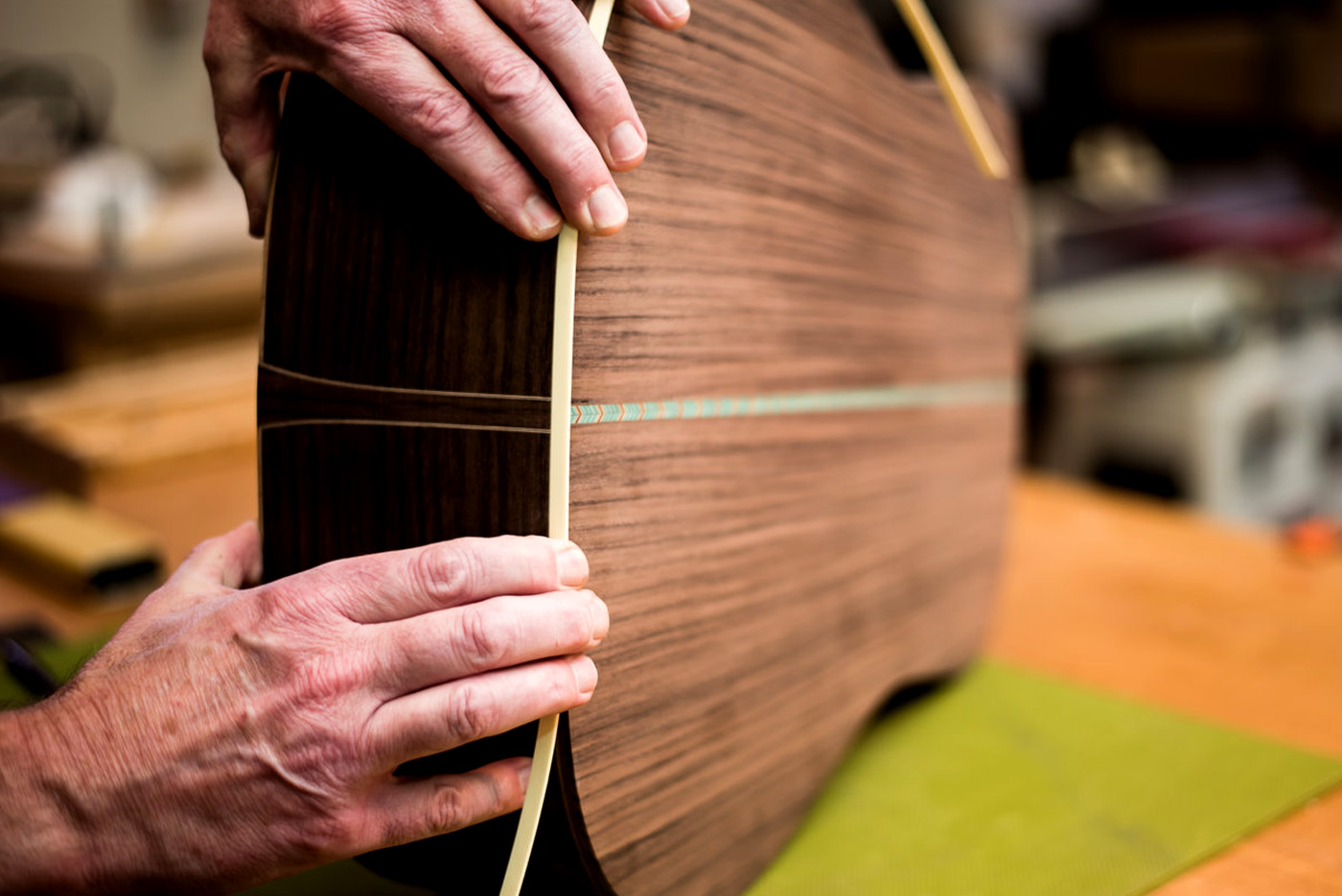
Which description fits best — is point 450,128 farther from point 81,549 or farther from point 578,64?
point 81,549

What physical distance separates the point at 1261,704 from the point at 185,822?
63 cm

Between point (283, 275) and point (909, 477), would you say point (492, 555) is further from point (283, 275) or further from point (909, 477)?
point (909, 477)

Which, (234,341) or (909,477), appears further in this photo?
(234,341)

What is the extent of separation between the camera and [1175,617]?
2.80 ft

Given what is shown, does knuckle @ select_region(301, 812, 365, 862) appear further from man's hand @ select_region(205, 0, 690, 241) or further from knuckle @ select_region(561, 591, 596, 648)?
man's hand @ select_region(205, 0, 690, 241)

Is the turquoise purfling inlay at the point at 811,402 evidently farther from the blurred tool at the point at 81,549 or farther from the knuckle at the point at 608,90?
the blurred tool at the point at 81,549

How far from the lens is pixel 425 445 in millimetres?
417

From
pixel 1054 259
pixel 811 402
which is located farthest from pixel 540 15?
pixel 1054 259

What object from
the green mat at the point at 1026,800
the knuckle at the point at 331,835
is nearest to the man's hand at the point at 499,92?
the knuckle at the point at 331,835

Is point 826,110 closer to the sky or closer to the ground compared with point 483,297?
closer to the sky

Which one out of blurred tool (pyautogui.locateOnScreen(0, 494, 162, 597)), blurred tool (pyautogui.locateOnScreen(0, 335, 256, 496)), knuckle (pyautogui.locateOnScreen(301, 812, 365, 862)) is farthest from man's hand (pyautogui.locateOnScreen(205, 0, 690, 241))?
blurred tool (pyautogui.locateOnScreen(0, 335, 256, 496))

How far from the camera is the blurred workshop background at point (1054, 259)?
125cm

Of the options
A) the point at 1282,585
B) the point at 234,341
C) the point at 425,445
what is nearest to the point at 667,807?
the point at 425,445

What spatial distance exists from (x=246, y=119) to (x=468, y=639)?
0.82ft
